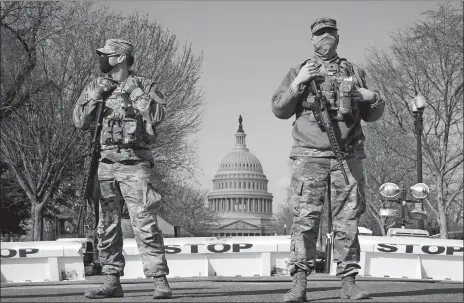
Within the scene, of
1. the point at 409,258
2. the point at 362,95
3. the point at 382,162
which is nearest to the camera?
the point at 362,95

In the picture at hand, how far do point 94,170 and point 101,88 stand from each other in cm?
67

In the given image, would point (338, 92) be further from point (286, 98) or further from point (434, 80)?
point (434, 80)

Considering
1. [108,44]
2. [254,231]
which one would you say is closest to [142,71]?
[108,44]

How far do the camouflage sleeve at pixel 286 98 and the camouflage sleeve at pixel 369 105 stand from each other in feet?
1.65

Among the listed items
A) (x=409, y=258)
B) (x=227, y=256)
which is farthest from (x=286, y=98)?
(x=227, y=256)

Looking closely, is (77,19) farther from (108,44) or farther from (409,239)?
(108,44)

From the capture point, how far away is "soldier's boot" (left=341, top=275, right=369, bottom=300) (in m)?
5.37

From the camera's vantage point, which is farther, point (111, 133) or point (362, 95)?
A: point (111, 133)

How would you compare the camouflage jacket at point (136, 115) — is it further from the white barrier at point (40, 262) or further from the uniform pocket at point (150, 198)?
the white barrier at point (40, 262)

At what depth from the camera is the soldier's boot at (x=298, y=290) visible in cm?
526

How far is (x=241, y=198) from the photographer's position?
490 ft

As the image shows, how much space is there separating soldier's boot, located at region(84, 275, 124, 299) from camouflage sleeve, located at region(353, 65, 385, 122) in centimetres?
237

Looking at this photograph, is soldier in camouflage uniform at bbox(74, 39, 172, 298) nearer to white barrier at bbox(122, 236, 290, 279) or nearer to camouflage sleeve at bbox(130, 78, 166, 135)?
camouflage sleeve at bbox(130, 78, 166, 135)

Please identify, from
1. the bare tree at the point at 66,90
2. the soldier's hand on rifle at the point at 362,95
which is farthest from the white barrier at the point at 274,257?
the bare tree at the point at 66,90
